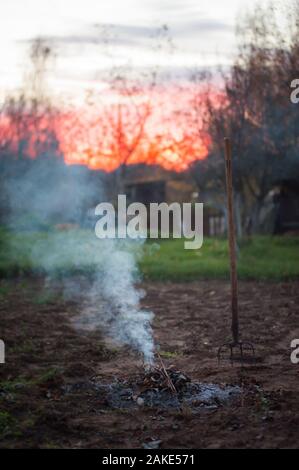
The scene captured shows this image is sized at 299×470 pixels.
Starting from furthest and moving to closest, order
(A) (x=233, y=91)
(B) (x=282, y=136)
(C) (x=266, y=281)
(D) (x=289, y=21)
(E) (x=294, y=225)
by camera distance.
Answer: (E) (x=294, y=225) < (B) (x=282, y=136) < (A) (x=233, y=91) < (D) (x=289, y=21) < (C) (x=266, y=281)

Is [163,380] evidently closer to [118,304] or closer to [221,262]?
[118,304]

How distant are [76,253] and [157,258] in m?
2.37

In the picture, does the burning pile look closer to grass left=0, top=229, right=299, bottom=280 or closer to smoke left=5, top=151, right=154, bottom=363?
smoke left=5, top=151, right=154, bottom=363

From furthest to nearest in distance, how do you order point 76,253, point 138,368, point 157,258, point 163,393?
point 76,253 → point 157,258 → point 138,368 → point 163,393

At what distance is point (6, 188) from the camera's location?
13.6 meters

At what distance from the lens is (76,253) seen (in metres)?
15.8

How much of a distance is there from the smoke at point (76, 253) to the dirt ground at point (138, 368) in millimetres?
347

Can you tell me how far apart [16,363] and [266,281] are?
7460mm

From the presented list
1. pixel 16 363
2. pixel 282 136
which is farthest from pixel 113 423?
pixel 282 136

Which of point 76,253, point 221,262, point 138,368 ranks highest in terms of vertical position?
point 76,253

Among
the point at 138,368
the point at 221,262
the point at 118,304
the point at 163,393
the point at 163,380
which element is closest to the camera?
the point at 163,393

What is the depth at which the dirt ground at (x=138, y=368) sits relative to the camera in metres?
4.33

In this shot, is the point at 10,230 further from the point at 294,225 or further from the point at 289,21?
the point at 294,225

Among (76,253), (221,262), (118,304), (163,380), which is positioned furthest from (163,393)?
(76,253)
